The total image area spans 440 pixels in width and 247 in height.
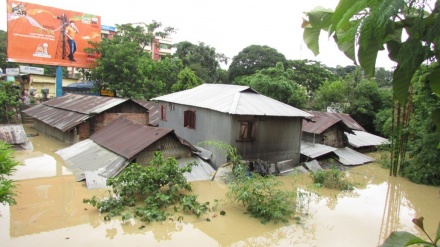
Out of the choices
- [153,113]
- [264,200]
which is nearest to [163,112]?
[153,113]

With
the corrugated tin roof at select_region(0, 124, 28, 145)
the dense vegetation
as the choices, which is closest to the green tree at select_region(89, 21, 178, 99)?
the corrugated tin roof at select_region(0, 124, 28, 145)

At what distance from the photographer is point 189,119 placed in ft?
48.8

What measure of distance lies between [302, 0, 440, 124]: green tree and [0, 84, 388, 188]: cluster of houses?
30.9 ft

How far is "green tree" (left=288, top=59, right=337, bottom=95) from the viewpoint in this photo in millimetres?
30438

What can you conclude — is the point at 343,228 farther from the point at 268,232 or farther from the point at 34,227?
the point at 34,227

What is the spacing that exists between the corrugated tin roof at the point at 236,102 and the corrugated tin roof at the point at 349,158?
360 centimetres

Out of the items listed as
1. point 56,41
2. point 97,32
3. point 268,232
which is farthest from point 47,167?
point 97,32

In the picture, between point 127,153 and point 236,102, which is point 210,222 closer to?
point 127,153

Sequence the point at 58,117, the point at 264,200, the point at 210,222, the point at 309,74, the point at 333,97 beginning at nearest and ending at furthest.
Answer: the point at 210,222
the point at 264,200
the point at 58,117
the point at 333,97
the point at 309,74

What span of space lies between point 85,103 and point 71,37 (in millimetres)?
6645

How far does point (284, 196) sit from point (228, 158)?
13.4 feet

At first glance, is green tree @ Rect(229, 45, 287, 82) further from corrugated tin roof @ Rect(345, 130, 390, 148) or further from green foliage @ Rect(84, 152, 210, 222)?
green foliage @ Rect(84, 152, 210, 222)

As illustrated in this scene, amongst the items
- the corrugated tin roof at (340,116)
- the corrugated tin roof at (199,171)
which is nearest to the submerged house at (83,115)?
the corrugated tin roof at (199,171)

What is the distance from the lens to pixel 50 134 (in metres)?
18.9
